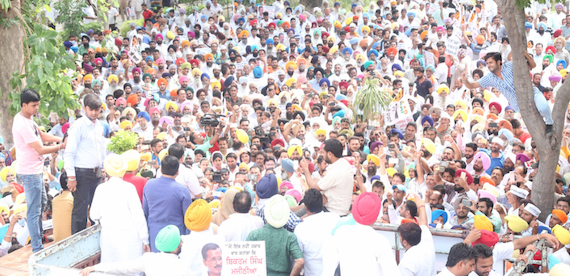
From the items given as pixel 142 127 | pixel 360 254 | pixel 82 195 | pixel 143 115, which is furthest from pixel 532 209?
pixel 143 115

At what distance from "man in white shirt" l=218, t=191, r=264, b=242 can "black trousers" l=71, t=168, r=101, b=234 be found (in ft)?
5.46

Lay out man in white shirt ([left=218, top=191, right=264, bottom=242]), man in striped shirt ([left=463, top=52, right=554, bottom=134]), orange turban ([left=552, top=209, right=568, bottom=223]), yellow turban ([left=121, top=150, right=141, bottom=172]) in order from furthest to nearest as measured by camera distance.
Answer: man in striped shirt ([left=463, top=52, right=554, bottom=134]) < orange turban ([left=552, top=209, right=568, bottom=223]) < yellow turban ([left=121, top=150, right=141, bottom=172]) < man in white shirt ([left=218, top=191, right=264, bottom=242])

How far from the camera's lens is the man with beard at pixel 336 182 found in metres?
5.04

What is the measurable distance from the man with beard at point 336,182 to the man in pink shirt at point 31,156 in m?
2.63

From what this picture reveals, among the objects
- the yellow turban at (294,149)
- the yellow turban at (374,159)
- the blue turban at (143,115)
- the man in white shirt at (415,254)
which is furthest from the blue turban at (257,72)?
the man in white shirt at (415,254)

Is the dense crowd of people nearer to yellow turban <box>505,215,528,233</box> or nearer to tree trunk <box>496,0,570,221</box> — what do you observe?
yellow turban <box>505,215,528,233</box>

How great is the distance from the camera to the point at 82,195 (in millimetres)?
5328

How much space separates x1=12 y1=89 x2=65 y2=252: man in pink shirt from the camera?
5.12m

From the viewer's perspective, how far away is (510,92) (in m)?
6.40

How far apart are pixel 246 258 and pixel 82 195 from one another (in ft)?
7.39

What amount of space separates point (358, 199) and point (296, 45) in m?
10.7

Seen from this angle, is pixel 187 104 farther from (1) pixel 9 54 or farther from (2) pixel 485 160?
(2) pixel 485 160

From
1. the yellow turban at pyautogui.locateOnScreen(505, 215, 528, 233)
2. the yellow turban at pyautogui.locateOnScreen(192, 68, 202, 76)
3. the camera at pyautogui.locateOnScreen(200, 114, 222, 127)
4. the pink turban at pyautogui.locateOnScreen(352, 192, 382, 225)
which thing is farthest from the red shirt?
the yellow turban at pyautogui.locateOnScreen(192, 68, 202, 76)

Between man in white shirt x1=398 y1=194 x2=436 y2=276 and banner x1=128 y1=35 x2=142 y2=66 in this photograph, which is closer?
man in white shirt x1=398 y1=194 x2=436 y2=276
